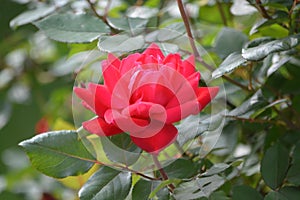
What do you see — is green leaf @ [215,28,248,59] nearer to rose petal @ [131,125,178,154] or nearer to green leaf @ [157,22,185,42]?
green leaf @ [157,22,185,42]

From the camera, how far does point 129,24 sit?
27.4 inches

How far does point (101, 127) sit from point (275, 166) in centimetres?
A: 21

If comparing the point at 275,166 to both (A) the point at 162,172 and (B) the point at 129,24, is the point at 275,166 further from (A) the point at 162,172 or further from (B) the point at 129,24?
(B) the point at 129,24

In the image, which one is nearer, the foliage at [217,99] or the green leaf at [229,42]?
the foliage at [217,99]

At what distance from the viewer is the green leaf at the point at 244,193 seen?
1.95 feet

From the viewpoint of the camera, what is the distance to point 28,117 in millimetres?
1656

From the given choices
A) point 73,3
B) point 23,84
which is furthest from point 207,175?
point 23,84

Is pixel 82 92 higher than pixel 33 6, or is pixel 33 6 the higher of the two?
pixel 82 92

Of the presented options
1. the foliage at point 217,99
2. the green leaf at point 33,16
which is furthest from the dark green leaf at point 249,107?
the green leaf at point 33,16

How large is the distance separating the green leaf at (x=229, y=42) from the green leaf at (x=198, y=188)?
0.23 metres

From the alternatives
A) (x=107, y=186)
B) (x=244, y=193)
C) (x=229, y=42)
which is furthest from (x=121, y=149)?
(x=229, y=42)

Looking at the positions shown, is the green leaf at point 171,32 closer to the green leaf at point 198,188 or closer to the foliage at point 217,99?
the foliage at point 217,99

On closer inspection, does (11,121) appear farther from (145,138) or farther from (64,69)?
(145,138)

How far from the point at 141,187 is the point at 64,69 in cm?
68
